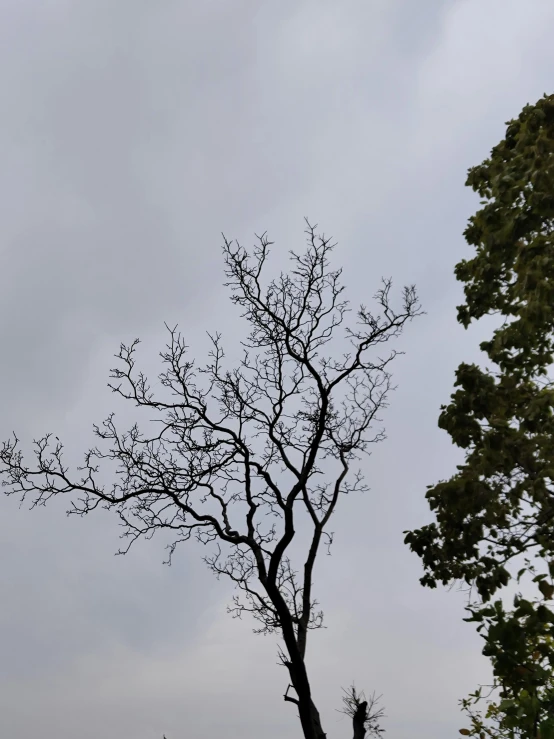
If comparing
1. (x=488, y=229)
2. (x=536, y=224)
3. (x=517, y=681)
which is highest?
(x=488, y=229)

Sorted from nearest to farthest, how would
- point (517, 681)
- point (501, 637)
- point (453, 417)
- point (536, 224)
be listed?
point (501, 637) → point (517, 681) → point (536, 224) → point (453, 417)

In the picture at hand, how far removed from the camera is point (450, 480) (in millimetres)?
5777

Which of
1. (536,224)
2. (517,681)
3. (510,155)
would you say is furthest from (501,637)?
(510,155)

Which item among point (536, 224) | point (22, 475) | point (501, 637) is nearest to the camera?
point (501, 637)

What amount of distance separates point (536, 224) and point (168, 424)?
8.99 metres

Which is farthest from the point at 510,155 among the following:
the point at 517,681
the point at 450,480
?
the point at 517,681

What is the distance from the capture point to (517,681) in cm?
333

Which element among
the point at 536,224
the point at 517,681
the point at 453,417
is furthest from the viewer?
the point at 453,417

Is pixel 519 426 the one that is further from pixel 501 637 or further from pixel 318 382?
pixel 318 382

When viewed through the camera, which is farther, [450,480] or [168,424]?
[168,424]

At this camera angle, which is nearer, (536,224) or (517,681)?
(517,681)

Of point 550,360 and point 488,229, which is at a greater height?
point 488,229

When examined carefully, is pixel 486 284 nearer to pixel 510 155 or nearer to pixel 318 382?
pixel 510 155

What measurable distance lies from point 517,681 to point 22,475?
37.4 feet
